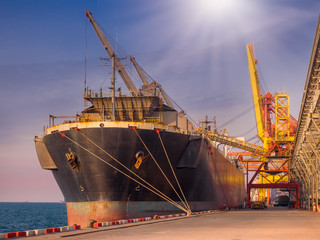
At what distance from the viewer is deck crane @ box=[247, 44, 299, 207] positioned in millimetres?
65681

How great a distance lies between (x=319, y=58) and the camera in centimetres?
2178

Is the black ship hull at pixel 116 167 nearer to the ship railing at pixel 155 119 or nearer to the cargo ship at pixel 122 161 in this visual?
the cargo ship at pixel 122 161

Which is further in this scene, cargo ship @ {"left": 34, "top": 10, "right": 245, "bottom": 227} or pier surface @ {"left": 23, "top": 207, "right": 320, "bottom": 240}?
cargo ship @ {"left": 34, "top": 10, "right": 245, "bottom": 227}

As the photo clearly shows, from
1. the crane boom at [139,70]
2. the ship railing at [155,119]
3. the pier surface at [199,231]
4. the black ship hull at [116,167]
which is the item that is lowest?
the pier surface at [199,231]

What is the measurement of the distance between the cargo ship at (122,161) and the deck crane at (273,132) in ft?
105

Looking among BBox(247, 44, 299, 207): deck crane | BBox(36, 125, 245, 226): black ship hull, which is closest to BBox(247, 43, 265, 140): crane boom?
BBox(247, 44, 299, 207): deck crane

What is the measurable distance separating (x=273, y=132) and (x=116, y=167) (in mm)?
56724

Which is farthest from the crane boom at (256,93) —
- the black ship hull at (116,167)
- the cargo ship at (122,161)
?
the black ship hull at (116,167)

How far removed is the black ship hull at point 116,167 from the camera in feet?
100

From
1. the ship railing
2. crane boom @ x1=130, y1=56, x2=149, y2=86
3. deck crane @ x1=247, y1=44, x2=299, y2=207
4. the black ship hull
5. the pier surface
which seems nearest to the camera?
the pier surface

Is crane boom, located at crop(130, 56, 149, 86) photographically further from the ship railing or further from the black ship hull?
the black ship hull

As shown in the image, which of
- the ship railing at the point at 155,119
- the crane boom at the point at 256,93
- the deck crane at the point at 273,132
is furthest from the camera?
the crane boom at the point at 256,93

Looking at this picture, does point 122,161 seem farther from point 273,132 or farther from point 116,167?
point 273,132

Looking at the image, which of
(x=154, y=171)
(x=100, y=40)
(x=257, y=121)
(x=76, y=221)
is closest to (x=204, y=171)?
(x=154, y=171)
